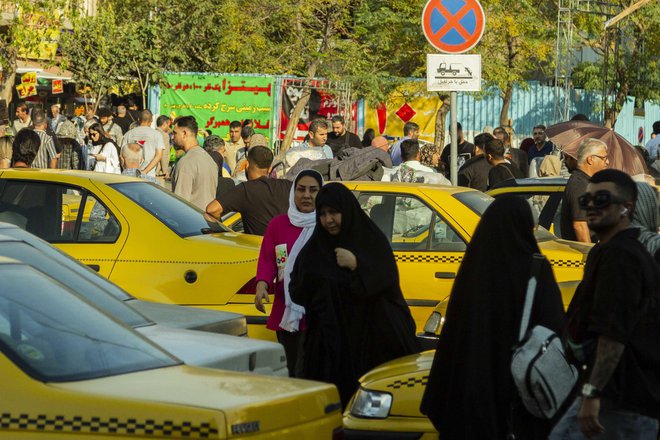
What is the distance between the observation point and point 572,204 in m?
10.7

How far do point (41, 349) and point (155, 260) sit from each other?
486cm

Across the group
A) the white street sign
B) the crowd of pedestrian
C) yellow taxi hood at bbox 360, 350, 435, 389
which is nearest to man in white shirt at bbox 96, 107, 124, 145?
the crowd of pedestrian

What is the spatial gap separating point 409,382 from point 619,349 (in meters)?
1.65

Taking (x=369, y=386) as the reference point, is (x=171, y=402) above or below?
above

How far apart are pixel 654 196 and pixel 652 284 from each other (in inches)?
Result: 37.0

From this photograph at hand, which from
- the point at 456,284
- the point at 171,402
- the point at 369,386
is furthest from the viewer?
the point at 369,386

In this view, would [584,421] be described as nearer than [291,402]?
No

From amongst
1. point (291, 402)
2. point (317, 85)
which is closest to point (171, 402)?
point (291, 402)

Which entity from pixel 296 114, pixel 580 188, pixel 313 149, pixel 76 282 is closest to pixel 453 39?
pixel 313 149

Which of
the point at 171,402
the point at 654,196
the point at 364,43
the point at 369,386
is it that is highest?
the point at 364,43

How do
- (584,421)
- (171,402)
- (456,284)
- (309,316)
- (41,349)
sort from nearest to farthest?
(171,402) < (41,349) < (584,421) < (456,284) < (309,316)

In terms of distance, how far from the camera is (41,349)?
4.41 meters

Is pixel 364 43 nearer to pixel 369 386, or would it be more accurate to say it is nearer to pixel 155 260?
pixel 155 260

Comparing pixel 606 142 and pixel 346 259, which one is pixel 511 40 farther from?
pixel 346 259
